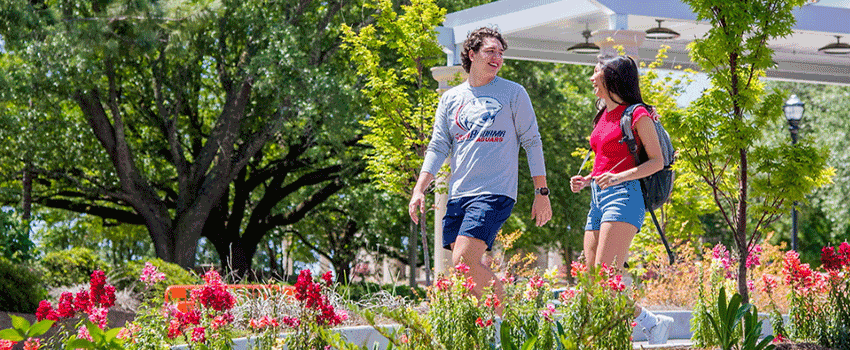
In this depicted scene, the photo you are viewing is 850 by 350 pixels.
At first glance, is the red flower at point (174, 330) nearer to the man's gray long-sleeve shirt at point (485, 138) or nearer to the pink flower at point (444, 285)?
the pink flower at point (444, 285)

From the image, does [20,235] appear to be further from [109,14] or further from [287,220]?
[287,220]

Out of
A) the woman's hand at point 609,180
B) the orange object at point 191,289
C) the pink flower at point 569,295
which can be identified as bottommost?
the pink flower at point 569,295

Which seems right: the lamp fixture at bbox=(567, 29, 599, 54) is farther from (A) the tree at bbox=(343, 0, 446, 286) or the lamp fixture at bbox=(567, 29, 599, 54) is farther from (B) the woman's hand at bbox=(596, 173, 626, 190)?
(B) the woman's hand at bbox=(596, 173, 626, 190)

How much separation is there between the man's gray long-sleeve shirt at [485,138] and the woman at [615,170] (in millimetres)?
357

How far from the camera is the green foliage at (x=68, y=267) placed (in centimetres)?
1296

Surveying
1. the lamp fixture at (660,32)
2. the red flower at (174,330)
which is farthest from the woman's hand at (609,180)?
the lamp fixture at (660,32)

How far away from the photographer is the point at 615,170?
15.8 feet

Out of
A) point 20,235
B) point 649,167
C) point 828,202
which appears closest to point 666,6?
point 649,167

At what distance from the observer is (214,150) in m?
18.0

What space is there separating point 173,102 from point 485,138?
50.7 feet

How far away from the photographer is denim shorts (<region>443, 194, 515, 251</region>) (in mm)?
4715

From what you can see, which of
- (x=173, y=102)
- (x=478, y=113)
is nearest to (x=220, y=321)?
(x=478, y=113)

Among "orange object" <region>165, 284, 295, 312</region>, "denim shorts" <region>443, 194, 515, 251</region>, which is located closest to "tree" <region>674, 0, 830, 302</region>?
"denim shorts" <region>443, 194, 515, 251</region>

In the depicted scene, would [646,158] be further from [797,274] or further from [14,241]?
[14,241]
